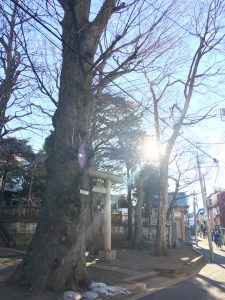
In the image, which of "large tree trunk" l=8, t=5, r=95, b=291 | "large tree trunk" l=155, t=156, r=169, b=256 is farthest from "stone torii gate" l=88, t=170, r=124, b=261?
"large tree trunk" l=8, t=5, r=95, b=291

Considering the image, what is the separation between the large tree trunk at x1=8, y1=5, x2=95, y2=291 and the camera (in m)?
8.88

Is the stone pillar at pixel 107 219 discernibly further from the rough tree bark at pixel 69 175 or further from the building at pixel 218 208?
the building at pixel 218 208

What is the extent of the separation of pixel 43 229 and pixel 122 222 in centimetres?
2407

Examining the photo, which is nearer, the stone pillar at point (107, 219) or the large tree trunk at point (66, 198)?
the large tree trunk at point (66, 198)

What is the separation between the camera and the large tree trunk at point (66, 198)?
8.88 metres

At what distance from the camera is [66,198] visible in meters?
9.23

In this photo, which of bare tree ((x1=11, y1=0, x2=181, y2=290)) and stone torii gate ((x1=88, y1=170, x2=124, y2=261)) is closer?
bare tree ((x1=11, y1=0, x2=181, y2=290))

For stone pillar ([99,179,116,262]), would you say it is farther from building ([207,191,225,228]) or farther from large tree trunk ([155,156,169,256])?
building ([207,191,225,228])

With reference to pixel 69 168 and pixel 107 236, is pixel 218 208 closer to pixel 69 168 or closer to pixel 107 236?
pixel 107 236

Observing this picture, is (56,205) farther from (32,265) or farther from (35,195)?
(35,195)

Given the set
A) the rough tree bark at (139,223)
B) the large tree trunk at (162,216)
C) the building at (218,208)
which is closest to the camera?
the large tree trunk at (162,216)

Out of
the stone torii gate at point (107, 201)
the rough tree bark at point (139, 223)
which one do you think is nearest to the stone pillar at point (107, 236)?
the stone torii gate at point (107, 201)

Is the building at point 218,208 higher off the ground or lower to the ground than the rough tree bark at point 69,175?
higher

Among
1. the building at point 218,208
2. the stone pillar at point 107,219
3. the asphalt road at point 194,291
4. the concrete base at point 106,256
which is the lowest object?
the asphalt road at point 194,291
